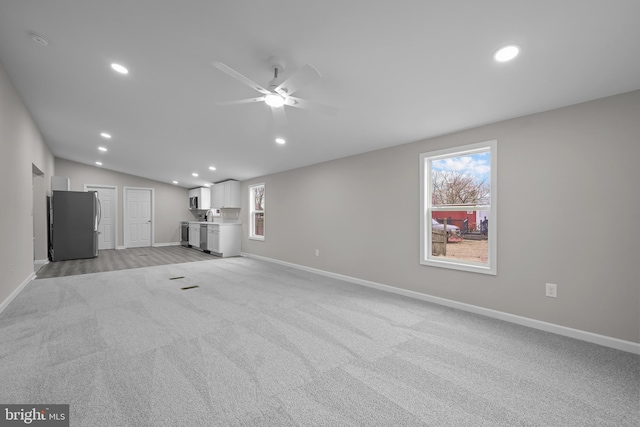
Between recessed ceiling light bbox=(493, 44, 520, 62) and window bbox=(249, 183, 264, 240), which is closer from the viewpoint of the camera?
recessed ceiling light bbox=(493, 44, 520, 62)

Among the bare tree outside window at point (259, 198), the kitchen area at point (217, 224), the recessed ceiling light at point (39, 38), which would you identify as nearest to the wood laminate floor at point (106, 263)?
the kitchen area at point (217, 224)

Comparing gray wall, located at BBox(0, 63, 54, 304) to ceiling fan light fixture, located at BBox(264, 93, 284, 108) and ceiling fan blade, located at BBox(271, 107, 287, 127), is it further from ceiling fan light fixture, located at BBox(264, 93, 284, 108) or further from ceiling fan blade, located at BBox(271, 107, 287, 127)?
ceiling fan light fixture, located at BBox(264, 93, 284, 108)

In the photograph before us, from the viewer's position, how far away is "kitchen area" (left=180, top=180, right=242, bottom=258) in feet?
24.4

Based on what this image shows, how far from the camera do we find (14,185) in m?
3.39

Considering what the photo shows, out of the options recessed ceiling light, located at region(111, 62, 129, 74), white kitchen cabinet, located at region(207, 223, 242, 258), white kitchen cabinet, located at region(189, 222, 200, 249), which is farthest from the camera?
white kitchen cabinet, located at region(189, 222, 200, 249)

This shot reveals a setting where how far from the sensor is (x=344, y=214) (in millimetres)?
4742

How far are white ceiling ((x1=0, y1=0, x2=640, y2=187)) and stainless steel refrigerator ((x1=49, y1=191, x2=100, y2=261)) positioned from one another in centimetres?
348

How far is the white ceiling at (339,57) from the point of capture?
1.70 metres

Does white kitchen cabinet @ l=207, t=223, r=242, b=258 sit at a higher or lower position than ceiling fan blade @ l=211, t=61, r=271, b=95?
lower

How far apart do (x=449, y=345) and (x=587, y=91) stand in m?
2.55

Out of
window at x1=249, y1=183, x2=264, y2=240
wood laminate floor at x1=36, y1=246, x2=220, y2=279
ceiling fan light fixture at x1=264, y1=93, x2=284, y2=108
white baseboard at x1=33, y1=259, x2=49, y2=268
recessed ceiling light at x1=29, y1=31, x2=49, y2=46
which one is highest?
recessed ceiling light at x1=29, y1=31, x2=49, y2=46

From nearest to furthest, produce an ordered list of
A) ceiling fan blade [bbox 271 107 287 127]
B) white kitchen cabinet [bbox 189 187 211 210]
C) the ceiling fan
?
the ceiling fan, ceiling fan blade [bbox 271 107 287 127], white kitchen cabinet [bbox 189 187 211 210]

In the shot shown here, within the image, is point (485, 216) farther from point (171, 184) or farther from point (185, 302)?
point (171, 184)

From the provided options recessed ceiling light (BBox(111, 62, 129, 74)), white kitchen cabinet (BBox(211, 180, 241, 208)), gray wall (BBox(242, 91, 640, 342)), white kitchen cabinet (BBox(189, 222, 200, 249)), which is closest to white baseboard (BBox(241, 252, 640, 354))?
gray wall (BBox(242, 91, 640, 342))
